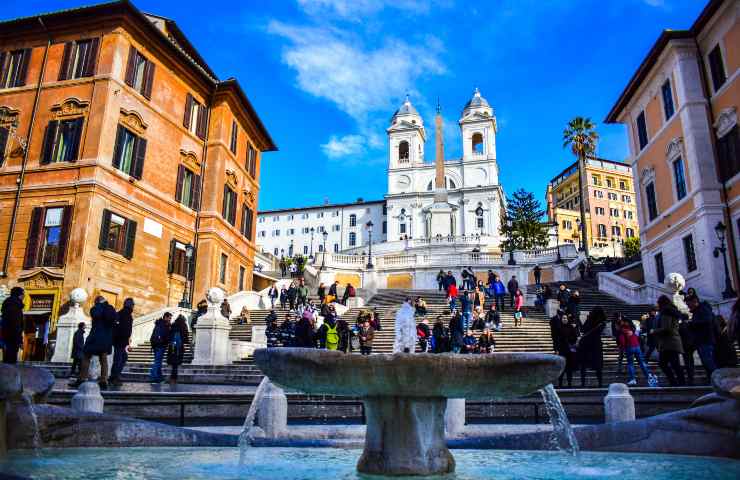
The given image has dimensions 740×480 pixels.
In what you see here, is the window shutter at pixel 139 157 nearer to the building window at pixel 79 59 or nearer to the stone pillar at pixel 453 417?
the building window at pixel 79 59

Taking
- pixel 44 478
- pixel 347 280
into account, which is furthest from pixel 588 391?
pixel 347 280

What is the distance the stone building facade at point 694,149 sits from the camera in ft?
72.6

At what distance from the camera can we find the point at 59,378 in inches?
555

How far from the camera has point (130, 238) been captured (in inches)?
914

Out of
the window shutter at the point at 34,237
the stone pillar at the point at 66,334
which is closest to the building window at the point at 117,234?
the window shutter at the point at 34,237

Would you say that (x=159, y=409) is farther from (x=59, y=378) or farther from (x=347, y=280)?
(x=347, y=280)

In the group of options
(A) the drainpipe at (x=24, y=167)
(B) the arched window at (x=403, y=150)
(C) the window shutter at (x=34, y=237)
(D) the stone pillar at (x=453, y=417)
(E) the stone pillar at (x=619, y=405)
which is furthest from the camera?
(B) the arched window at (x=403, y=150)

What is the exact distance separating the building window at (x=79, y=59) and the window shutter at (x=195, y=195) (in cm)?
691

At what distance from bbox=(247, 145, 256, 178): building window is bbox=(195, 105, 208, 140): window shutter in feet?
15.1

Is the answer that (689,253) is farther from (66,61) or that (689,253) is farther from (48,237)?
(66,61)

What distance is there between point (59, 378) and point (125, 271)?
9173mm

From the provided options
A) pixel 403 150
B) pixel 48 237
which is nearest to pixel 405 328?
pixel 48 237

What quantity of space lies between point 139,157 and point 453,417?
21361mm

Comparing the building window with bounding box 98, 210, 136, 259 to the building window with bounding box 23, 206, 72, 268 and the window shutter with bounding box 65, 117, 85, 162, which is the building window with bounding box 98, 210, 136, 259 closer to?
the building window with bounding box 23, 206, 72, 268
